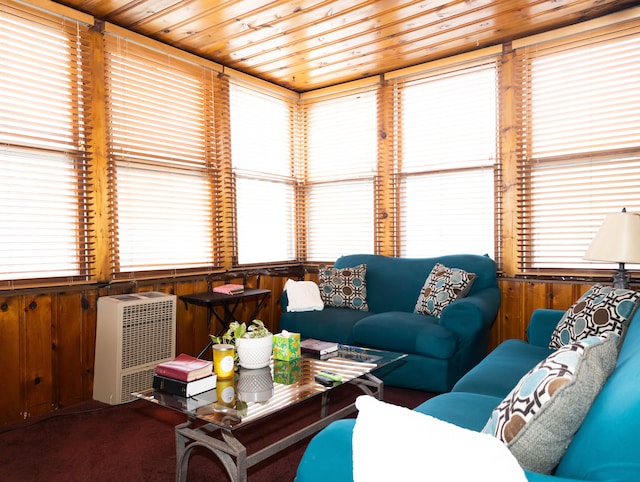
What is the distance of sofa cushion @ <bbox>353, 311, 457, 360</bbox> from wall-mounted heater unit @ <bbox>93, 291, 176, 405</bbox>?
145 centimetres

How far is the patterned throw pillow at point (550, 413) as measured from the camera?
3.39 feet

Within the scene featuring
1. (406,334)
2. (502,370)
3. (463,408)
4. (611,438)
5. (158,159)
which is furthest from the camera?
(158,159)

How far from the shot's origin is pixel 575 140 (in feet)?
11.5

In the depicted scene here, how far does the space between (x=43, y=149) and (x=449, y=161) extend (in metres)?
3.20

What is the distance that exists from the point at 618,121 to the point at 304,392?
304 cm

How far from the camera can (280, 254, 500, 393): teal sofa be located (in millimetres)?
3109

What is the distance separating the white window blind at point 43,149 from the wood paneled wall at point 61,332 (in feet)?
0.57

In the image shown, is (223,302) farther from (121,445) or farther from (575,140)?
(575,140)

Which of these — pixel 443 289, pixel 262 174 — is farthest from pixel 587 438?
pixel 262 174

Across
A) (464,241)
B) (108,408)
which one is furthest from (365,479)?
(464,241)

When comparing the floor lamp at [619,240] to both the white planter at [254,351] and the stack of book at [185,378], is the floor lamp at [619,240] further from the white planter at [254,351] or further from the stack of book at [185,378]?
the stack of book at [185,378]

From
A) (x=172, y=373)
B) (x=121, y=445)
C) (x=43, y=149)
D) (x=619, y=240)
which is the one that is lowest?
(x=121, y=445)

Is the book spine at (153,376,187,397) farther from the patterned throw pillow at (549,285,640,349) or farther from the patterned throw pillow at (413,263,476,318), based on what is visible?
the patterned throw pillow at (413,263,476,318)

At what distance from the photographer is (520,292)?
3730 mm
